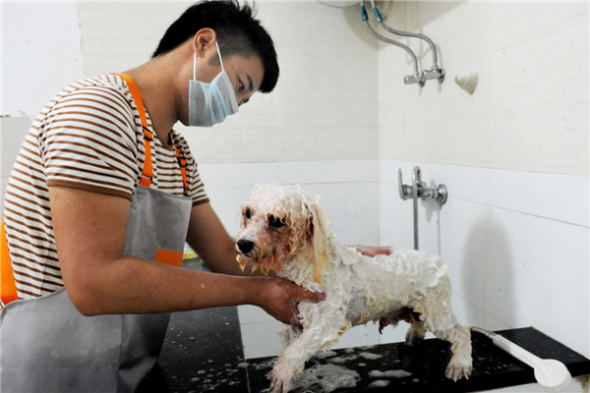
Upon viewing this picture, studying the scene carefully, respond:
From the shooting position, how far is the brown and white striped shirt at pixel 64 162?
0.74 metres

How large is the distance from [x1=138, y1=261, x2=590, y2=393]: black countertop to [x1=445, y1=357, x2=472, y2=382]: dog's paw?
1 centimetres

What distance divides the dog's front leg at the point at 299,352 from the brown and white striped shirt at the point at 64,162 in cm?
42

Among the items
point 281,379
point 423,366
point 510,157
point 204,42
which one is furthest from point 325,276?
point 510,157

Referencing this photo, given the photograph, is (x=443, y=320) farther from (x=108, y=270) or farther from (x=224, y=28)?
(x=224, y=28)

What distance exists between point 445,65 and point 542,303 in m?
0.86

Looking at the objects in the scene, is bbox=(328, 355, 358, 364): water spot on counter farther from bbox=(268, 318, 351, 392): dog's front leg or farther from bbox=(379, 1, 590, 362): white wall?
bbox=(379, 1, 590, 362): white wall

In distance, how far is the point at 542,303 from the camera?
3.83 feet

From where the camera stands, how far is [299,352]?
0.88 meters

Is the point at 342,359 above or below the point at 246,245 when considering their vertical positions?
below

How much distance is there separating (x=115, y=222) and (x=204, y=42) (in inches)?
18.0

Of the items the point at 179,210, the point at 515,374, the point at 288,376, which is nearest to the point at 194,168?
the point at 179,210

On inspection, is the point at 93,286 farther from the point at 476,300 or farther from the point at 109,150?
the point at 476,300

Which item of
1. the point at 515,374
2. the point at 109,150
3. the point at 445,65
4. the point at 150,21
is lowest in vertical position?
the point at 515,374

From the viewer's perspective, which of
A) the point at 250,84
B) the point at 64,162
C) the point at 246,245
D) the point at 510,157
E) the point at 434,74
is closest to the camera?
the point at 64,162
